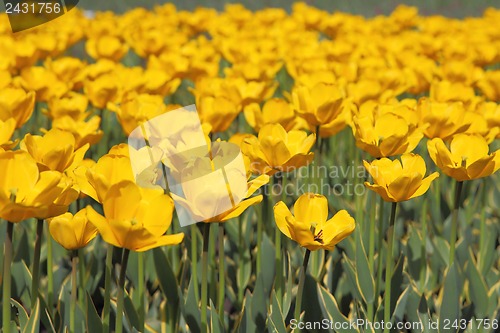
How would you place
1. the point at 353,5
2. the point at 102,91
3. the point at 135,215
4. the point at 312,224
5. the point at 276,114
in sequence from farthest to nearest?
the point at 353,5, the point at 102,91, the point at 276,114, the point at 312,224, the point at 135,215

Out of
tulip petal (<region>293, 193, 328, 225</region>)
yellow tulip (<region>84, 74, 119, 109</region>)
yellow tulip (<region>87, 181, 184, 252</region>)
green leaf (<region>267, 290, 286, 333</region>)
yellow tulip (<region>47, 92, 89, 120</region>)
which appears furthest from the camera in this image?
yellow tulip (<region>84, 74, 119, 109</region>)

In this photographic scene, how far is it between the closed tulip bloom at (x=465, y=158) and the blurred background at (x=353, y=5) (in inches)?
336

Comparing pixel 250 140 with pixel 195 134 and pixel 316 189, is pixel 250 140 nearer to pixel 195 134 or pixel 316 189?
pixel 195 134

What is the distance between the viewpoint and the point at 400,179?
5.88 feet

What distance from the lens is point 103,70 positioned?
369 cm

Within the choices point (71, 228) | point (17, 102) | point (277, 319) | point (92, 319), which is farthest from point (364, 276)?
point (17, 102)

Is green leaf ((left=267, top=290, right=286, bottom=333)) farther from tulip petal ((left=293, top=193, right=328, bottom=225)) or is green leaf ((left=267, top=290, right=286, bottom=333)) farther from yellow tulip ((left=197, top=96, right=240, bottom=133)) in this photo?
yellow tulip ((left=197, top=96, right=240, bottom=133))

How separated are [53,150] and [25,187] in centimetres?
33

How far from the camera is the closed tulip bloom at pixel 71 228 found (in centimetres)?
168

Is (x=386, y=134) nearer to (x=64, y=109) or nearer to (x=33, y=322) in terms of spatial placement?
(x=33, y=322)

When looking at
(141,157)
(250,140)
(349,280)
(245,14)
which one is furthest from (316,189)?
(245,14)

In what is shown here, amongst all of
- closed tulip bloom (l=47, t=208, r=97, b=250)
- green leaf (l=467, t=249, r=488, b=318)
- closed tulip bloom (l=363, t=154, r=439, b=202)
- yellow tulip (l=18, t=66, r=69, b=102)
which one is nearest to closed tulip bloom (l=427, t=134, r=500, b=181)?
closed tulip bloom (l=363, t=154, r=439, b=202)

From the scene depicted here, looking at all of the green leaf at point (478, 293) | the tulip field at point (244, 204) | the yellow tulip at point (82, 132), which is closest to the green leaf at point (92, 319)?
the tulip field at point (244, 204)

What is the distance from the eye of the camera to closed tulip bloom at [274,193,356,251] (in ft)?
5.45
